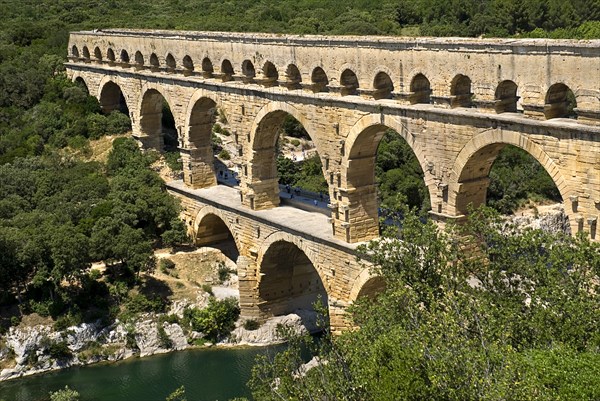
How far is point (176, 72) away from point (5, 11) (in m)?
43.1

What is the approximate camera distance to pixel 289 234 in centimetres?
2869

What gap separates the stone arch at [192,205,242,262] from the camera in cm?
3438

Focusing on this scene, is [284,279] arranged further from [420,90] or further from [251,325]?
[420,90]

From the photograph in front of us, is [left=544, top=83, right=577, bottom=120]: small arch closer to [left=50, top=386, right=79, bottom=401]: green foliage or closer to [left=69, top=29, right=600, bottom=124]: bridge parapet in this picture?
[left=69, top=29, right=600, bottom=124]: bridge parapet

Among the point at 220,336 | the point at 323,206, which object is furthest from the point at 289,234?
the point at 220,336

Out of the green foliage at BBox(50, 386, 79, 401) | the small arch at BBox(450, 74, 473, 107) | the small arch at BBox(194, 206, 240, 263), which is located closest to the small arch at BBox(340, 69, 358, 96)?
the small arch at BBox(450, 74, 473, 107)

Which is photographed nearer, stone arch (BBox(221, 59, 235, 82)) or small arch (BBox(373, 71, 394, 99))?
small arch (BBox(373, 71, 394, 99))

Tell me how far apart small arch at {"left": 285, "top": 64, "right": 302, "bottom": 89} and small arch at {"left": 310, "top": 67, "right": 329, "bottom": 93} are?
3.73 ft

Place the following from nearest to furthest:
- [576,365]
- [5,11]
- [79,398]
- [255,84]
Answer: [576,365] → [79,398] → [255,84] → [5,11]

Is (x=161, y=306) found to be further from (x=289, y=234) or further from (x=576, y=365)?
(x=576, y=365)

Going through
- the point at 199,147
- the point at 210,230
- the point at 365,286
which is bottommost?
the point at 210,230

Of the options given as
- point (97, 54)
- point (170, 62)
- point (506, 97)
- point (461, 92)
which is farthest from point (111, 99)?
point (506, 97)

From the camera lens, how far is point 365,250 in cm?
2072

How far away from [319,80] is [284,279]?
8.43 meters
